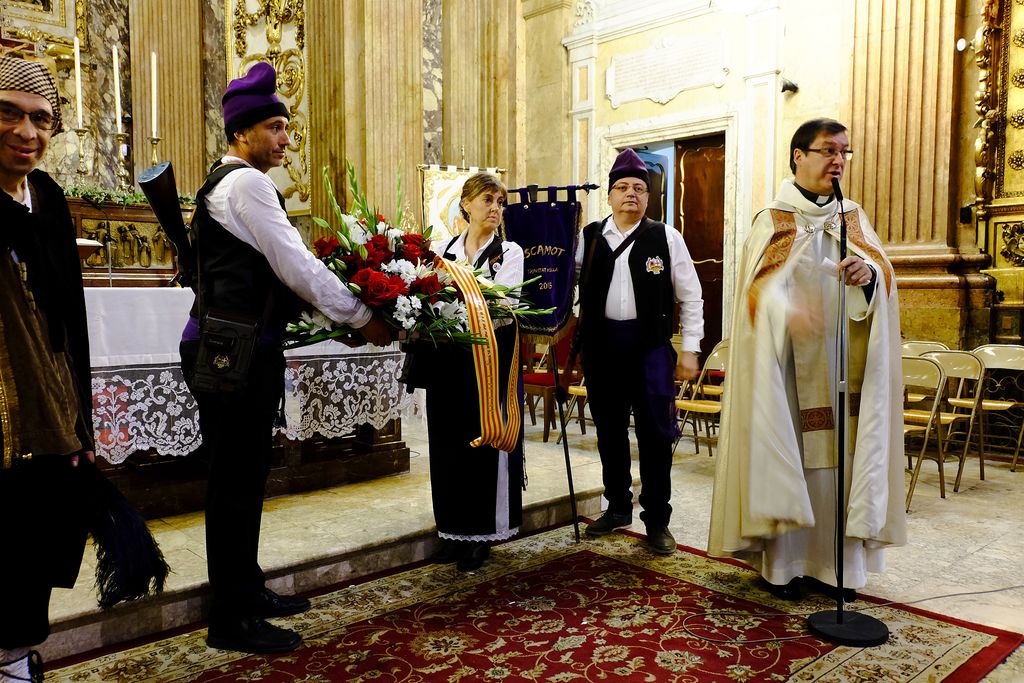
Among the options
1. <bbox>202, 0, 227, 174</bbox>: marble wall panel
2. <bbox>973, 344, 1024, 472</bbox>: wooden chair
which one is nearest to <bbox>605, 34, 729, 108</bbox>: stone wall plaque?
<bbox>973, 344, 1024, 472</bbox>: wooden chair

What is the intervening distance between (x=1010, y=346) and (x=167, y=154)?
7.45 m

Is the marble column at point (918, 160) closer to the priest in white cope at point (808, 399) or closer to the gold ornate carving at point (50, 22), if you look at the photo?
the priest in white cope at point (808, 399)

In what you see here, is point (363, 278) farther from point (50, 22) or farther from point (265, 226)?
point (50, 22)

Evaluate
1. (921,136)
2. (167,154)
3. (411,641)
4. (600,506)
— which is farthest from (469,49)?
(411,641)

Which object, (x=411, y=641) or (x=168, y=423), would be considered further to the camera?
(x=168, y=423)

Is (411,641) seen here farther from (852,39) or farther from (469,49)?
(852,39)

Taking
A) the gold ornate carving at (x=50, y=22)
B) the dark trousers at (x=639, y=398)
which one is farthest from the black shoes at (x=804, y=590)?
the gold ornate carving at (x=50, y=22)

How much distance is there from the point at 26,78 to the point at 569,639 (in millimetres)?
2176

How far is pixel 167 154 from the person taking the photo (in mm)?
7453

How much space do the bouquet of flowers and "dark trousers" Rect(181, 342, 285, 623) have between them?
0.24 m

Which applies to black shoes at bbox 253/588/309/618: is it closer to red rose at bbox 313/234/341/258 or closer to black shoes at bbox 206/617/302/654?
black shoes at bbox 206/617/302/654

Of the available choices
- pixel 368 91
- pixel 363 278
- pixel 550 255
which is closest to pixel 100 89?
pixel 368 91

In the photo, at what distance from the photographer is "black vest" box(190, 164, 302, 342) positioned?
230cm

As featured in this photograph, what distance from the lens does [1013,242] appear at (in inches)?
237
